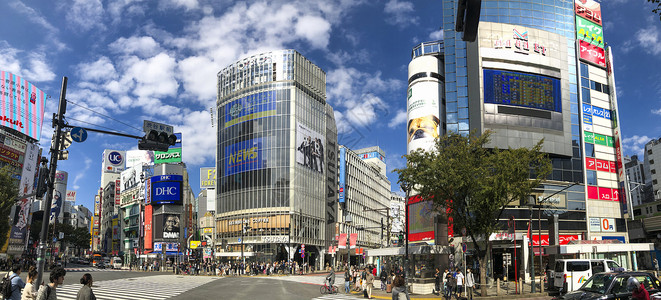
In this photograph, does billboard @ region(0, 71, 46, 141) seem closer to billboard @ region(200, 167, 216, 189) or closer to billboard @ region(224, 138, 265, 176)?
billboard @ region(224, 138, 265, 176)

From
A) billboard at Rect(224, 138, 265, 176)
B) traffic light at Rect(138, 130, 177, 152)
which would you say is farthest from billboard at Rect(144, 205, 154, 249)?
traffic light at Rect(138, 130, 177, 152)

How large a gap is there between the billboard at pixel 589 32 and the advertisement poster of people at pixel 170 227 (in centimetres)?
8399

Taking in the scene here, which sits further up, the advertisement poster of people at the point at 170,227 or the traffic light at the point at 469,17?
the traffic light at the point at 469,17

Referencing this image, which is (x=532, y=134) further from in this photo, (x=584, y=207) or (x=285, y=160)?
(x=285, y=160)

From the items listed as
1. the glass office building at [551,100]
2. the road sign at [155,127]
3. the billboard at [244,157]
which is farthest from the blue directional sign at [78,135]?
the billboard at [244,157]

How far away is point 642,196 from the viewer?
134m

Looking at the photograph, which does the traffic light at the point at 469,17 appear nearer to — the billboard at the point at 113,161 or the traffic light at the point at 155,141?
the traffic light at the point at 155,141

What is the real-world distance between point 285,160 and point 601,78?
53.2 m

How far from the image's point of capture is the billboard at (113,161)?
17896cm

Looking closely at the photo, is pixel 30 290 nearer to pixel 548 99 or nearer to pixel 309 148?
pixel 548 99

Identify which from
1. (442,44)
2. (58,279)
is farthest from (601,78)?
(58,279)

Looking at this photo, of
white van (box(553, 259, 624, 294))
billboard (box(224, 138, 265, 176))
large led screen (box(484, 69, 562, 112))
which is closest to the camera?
white van (box(553, 259, 624, 294))

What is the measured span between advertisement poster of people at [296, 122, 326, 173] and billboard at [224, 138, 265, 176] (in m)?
7.29

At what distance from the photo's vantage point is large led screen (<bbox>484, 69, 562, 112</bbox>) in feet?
184
